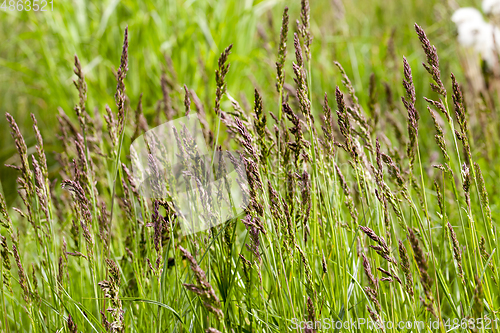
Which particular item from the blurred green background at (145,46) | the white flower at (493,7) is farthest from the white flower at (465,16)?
the white flower at (493,7)

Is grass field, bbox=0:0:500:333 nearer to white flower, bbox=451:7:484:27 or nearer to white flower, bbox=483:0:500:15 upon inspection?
white flower, bbox=451:7:484:27

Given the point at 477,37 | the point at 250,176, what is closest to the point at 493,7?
the point at 477,37

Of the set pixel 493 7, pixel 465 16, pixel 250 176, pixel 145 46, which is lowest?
pixel 250 176

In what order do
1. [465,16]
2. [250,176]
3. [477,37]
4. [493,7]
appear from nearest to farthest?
[250,176] → [493,7] → [477,37] → [465,16]

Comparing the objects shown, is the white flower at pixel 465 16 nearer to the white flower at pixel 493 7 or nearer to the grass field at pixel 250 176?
the grass field at pixel 250 176

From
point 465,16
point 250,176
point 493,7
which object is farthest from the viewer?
point 465,16

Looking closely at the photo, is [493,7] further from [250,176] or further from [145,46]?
[145,46]

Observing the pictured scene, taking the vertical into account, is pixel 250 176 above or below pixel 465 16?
below

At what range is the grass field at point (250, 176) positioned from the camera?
822 millimetres

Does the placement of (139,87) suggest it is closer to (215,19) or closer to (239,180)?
(215,19)

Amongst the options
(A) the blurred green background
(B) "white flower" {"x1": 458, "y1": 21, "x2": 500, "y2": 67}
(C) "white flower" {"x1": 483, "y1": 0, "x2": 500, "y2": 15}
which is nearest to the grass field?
(A) the blurred green background

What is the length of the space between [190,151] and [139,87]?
245 cm

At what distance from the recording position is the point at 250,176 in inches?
27.7

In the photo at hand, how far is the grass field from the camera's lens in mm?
822
